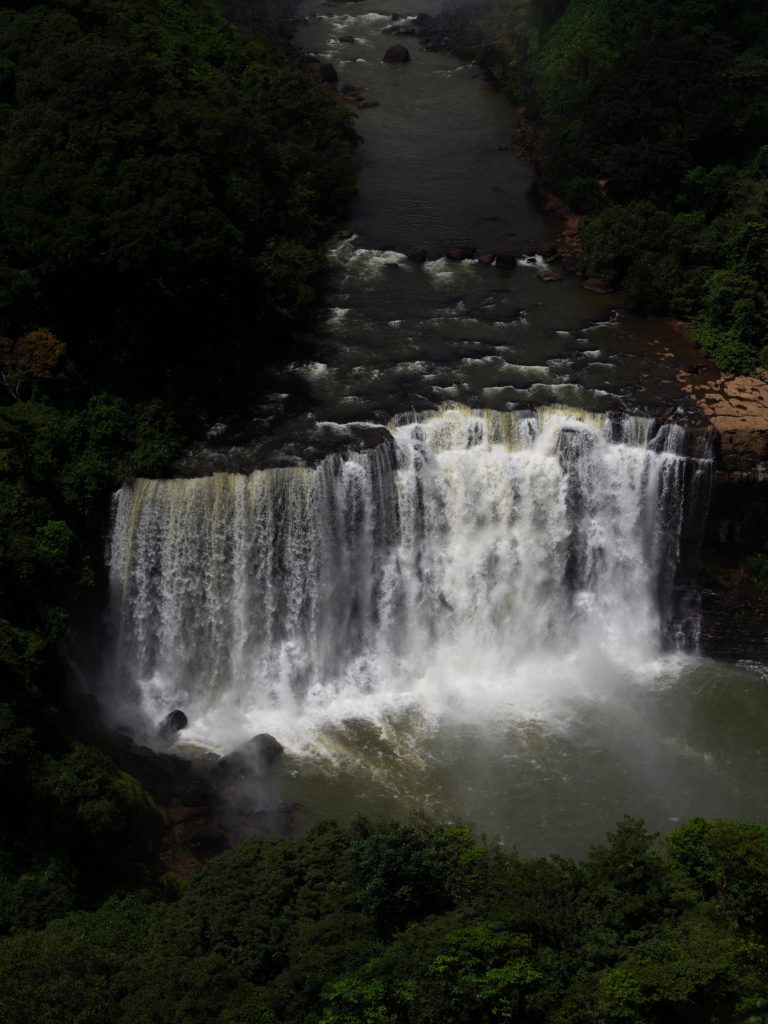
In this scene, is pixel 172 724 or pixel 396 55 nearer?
pixel 172 724

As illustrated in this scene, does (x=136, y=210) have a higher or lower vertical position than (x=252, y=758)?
higher

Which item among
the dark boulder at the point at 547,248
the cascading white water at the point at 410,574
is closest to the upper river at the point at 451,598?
the cascading white water at the point at 410,574

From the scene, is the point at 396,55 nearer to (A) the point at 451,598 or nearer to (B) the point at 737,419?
(B) the point at 737,419

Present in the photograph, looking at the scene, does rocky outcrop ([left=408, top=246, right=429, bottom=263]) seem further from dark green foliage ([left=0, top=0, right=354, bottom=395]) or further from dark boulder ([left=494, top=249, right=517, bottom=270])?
dark green foliage ([left=0, top=0, right=354, bottom=395])

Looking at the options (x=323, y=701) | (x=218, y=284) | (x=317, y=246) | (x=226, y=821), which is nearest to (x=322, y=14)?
(x=317, y=246)

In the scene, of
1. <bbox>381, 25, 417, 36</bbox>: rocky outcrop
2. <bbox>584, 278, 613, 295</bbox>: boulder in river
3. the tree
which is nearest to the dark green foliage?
the tree

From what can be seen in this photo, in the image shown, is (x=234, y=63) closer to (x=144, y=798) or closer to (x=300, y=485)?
(x=300, y=485)

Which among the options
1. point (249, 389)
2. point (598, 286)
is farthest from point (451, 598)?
point (598, 286)
